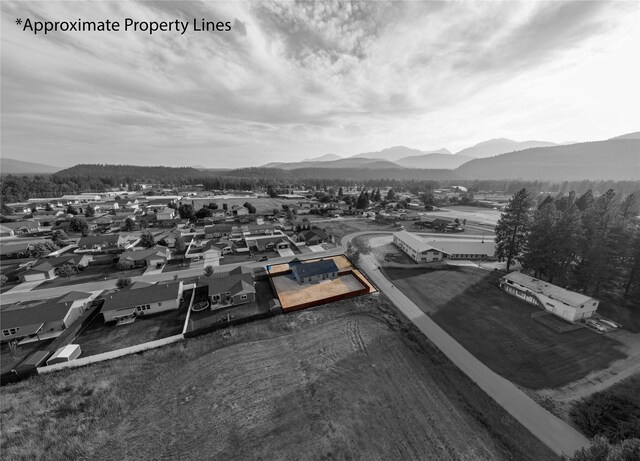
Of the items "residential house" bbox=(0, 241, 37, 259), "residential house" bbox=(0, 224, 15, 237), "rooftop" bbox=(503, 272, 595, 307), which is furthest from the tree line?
"residential house" bbox=(0, 224, 15, 237)

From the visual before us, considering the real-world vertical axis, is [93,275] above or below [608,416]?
below

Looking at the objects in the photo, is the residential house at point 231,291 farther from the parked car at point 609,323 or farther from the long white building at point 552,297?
the parked car at point 609,323

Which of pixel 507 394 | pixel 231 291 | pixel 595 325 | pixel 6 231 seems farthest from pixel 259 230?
pixel 6 231

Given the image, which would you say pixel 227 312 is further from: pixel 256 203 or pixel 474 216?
pixel 474 216

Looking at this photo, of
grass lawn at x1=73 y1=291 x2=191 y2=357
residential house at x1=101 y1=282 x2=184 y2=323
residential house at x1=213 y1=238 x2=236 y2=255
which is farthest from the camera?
residential house at x1=213 y1=238 x2=236 y2=255

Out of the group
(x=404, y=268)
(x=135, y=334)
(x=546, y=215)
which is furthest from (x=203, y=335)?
(x=546, y=215)

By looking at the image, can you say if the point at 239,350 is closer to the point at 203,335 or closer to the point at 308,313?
the point at 203,335

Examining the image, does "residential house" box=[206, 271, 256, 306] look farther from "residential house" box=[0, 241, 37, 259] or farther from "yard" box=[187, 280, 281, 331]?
"residential house" box=[0, 241, 37, 259]
